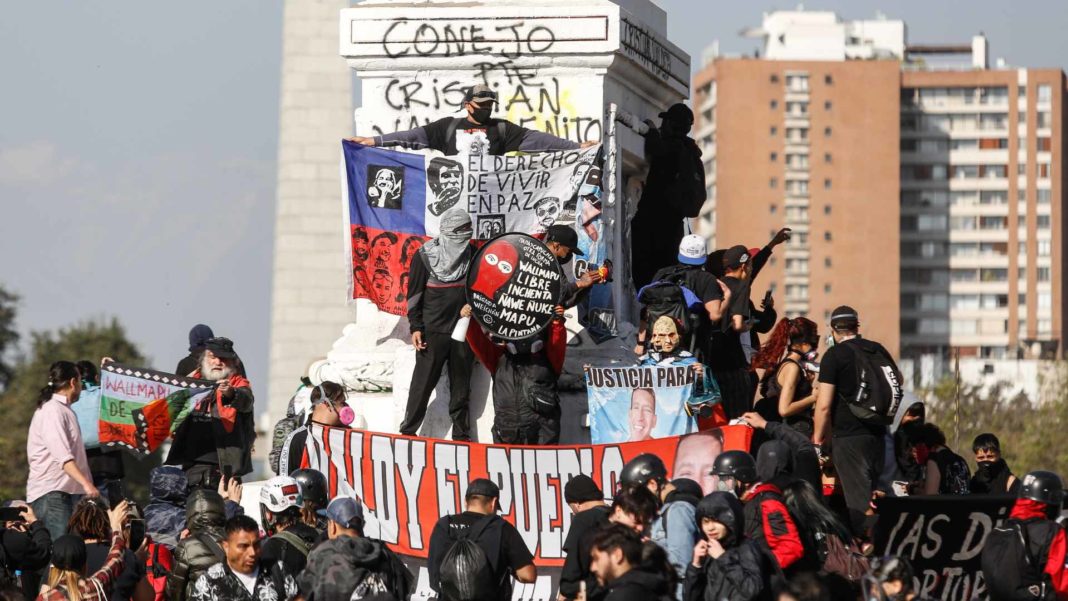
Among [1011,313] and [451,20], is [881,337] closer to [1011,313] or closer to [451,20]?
[1011,313]

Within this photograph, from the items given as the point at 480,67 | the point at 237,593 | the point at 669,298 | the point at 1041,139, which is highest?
the point at 1041,139

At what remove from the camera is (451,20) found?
58.9 feet

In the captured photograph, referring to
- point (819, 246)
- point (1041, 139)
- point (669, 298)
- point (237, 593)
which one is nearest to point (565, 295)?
point (669, 298)

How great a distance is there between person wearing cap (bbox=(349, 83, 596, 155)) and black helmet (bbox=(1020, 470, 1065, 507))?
493cm

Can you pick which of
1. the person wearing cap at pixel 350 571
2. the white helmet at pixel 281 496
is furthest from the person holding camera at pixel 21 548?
the person wearing cap at pixel 350 571

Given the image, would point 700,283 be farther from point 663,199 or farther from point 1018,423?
point 1018,423

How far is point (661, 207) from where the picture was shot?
19000mm

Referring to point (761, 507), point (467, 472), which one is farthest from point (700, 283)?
point (761, 507)

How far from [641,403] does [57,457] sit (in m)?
3.98

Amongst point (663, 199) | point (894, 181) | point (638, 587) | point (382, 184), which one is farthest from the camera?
point (894, 181)

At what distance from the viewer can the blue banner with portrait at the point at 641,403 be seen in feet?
52.5

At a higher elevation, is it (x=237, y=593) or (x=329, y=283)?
(x=329, y=283)

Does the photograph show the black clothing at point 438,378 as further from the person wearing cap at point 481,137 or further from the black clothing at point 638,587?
the black clothing at point 638,587

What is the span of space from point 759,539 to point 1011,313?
153 meters
